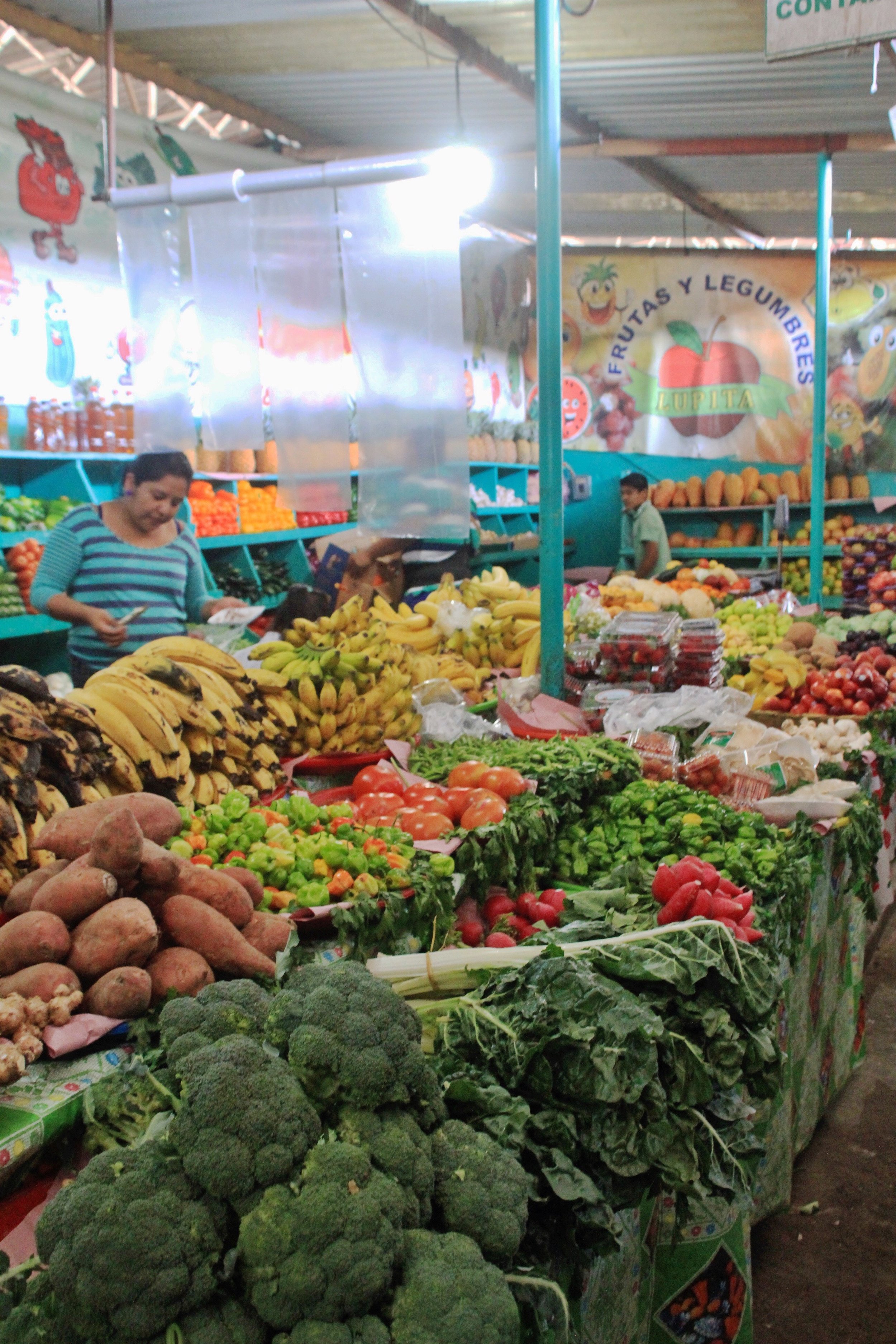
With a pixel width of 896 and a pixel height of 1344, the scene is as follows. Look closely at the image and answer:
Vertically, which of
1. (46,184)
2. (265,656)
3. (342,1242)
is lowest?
(342,1242)

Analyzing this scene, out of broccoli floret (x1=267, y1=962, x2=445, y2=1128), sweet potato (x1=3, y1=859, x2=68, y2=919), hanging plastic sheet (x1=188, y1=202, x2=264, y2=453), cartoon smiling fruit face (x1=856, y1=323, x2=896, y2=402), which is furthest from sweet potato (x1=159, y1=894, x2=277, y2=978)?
cartoon smiling fruit face (x1=856, y1=323, x2=896, y2=402)

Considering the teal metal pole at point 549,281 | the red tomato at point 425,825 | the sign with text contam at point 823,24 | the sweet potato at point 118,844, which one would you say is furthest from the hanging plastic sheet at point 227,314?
the sweet potato at point 118,844

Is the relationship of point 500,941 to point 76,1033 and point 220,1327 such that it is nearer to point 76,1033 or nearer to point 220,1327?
point 76,1033

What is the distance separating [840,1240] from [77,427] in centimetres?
550

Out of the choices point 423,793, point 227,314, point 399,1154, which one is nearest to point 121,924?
point 399,1154

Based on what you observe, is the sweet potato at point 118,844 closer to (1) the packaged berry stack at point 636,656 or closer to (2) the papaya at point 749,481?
(1) the packaged berry stack at point 636,656

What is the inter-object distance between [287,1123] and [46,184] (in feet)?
19.7

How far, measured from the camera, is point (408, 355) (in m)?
4.07

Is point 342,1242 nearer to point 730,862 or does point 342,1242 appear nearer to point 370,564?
point 730,862

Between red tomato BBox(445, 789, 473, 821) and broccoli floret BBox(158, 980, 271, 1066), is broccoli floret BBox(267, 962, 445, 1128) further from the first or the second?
red tomato BBox(445, 789, 473, 821)

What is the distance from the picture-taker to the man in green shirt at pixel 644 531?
10188 mm

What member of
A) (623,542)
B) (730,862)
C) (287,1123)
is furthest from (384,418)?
(623,542)

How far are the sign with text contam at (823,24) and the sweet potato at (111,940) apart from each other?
370 centimetres

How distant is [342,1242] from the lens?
1149 millimetres
